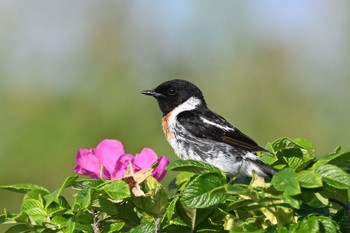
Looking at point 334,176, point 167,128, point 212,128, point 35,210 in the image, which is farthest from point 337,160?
point 167,128

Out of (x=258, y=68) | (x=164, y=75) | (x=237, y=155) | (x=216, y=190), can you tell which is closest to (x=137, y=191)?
(x=216, y=190)

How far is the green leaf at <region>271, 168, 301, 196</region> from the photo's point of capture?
5.69ft

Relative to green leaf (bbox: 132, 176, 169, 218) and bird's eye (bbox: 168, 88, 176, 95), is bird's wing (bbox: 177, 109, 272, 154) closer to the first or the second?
bird's eye (bbox: 168, 88, 176, 95)

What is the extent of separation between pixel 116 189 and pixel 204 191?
27cm

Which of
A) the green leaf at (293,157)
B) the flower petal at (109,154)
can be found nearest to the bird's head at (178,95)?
the flower petal at (109,154)

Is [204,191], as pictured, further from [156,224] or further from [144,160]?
[144,160]

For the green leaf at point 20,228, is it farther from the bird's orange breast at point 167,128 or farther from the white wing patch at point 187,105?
the white wing patch at point 187,105

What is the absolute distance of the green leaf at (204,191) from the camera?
176 centimetres

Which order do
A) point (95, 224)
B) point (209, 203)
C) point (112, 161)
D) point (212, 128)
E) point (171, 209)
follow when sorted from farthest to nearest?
1. point (212, 128)
2. point (112, 161)
3. point (95, 224)
4. point (171, 209)
5. point (209, 203)

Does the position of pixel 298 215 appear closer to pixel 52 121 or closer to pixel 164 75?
pixel 52 121

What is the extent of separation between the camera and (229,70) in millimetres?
13328

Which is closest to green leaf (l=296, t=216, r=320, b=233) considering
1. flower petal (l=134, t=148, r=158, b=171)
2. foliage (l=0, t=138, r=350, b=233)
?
foliage (l=0, t=138, r=350, b=233)

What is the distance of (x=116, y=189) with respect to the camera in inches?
75.6

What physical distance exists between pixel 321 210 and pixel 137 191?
0.50m
